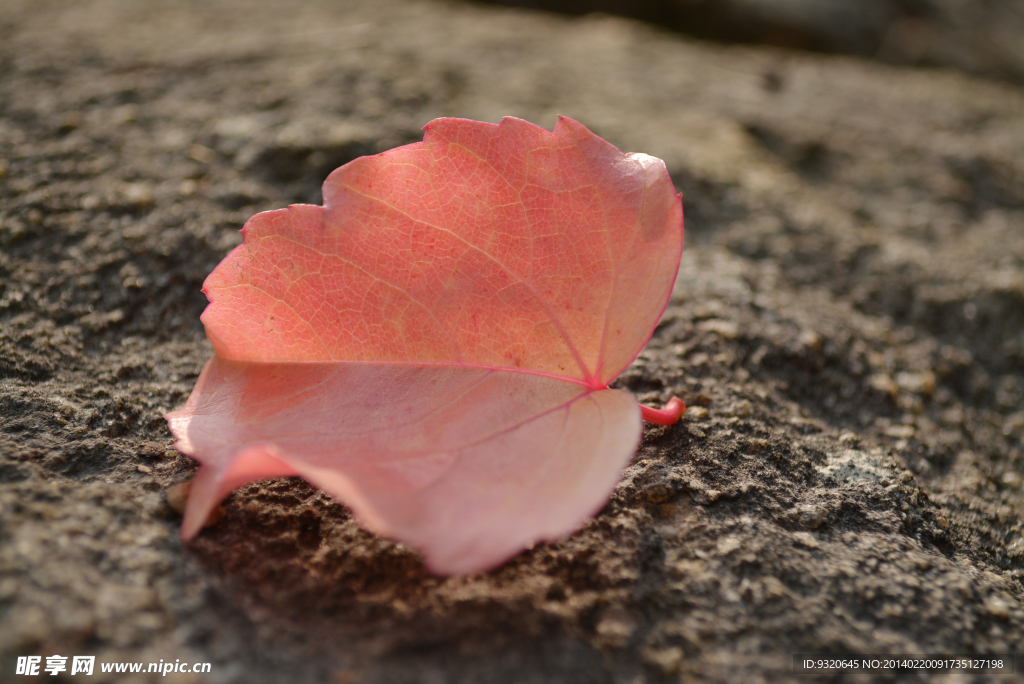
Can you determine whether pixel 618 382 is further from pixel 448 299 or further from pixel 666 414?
pixel 448 299

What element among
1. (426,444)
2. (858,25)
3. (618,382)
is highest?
(858,25)

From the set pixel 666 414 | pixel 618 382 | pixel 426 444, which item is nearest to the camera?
→ pixel 426 444

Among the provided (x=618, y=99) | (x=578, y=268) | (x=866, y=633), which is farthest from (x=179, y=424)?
(x=618, y=99)

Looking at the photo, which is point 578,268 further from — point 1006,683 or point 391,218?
point 1006,683
